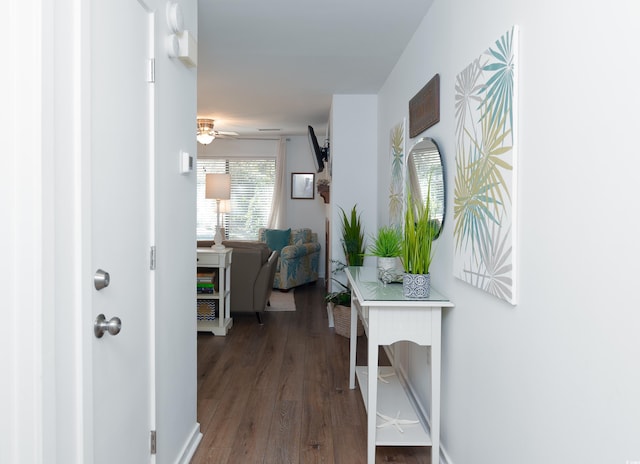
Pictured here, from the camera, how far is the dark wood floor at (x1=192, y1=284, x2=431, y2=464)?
7.98ft

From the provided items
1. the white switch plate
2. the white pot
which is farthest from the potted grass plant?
the white switch plate

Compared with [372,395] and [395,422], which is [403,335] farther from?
[395,422]

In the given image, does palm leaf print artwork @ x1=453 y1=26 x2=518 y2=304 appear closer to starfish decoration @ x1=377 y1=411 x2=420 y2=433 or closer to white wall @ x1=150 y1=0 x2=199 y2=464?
starfish decoration @ x1=377 y1=411 x2=420 y2=433

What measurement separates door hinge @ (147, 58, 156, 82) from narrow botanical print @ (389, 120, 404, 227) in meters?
2.09

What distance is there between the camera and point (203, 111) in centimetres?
610

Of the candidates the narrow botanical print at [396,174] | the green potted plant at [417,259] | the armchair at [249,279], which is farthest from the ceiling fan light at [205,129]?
the green potted plant at [417,259]

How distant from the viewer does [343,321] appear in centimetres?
461
